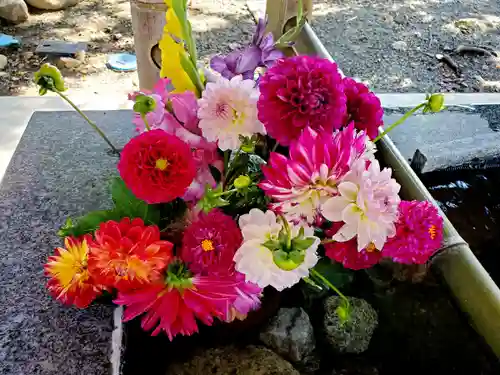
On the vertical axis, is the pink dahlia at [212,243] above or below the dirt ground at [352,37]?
above

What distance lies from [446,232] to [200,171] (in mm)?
369

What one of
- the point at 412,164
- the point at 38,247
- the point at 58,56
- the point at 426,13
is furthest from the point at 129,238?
the point at 426,13

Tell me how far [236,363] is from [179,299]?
0.59 ft

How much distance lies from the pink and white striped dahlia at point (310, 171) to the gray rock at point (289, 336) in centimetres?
29

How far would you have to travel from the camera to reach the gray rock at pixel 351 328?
0.81 meters

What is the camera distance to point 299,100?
0.57 meters

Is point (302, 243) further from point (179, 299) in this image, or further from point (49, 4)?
point (49, 4)

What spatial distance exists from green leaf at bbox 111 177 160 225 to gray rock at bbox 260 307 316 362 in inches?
9.4

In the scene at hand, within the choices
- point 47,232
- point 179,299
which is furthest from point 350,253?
point 47,232

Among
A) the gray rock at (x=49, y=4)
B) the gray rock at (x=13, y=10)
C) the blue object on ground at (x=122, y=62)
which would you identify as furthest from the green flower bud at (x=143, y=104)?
the gray rock at (x=49, y=4)

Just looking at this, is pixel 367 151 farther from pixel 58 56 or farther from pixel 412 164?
pixel 58 56

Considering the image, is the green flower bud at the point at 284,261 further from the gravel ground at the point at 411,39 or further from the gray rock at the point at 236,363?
the gravel ground at the point at 411,39

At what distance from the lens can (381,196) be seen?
525 millimetres

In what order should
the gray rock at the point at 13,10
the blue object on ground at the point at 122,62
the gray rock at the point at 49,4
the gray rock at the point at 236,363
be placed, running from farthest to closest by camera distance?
the gray rock at the point at 49,4 < the gray rock at the point at 13,10 < the blue object on ground at the point at 122,62 < the gray rock at the point at 236,363
